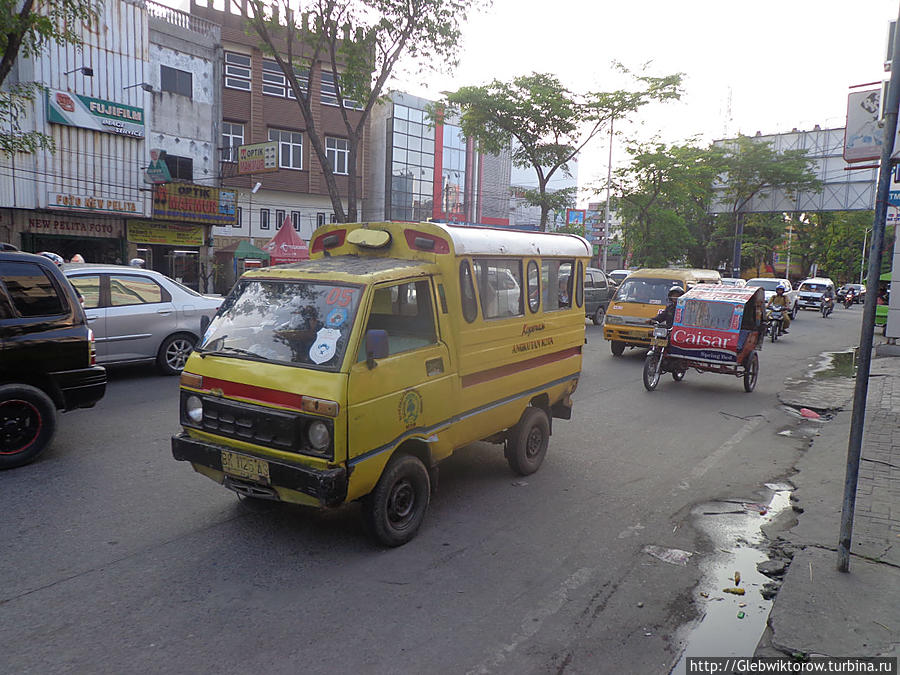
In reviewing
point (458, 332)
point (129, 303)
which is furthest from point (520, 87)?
point (458, 332)

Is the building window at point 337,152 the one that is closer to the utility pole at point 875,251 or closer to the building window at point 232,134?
the building window at point 232,134

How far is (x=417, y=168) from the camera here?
41688 millimetres

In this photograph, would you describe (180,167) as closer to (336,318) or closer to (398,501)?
(336,318)

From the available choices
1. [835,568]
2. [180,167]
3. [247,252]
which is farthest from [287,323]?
[247,252]

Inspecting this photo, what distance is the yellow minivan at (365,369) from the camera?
419 centimetres

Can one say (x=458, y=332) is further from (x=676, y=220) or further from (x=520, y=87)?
(x=676, y=220)

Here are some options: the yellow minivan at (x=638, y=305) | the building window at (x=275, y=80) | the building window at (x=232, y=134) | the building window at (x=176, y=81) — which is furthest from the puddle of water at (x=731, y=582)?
the building window at (x=275, y=80)

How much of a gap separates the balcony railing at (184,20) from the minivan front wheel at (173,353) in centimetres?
1862

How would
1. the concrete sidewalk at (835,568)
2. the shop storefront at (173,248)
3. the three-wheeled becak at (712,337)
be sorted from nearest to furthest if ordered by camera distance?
the concrete sidewalk at (835,568) → the three-wheeled becak at (712,337) → the shop storefront at (173,248)

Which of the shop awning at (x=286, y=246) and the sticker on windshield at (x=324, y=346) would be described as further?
the shop awning at (x=286, y=246)

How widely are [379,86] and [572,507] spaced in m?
12.6

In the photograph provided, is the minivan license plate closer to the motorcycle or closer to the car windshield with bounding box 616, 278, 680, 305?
the car windshield with bounding box 616, 278, 680, 305

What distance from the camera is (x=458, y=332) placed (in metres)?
5.21

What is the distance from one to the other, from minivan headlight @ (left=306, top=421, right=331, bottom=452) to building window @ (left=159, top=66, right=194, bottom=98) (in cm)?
2421
